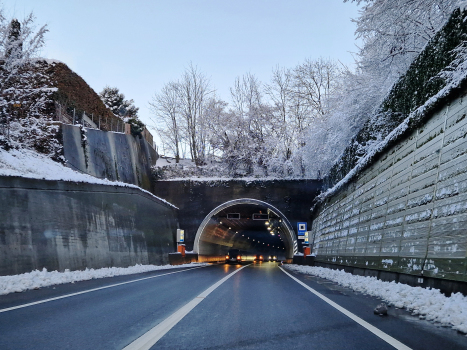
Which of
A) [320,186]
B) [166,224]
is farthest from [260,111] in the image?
[166,224]

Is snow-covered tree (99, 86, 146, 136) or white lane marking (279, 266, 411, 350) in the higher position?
snow-covered tree (99, 86, 146, 136)

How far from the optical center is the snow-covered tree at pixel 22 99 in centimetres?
2312

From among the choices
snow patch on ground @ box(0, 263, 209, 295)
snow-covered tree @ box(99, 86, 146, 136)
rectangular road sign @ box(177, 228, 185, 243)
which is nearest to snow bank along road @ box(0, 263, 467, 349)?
snow patch on ground @ box(0, 263, 209, 295)

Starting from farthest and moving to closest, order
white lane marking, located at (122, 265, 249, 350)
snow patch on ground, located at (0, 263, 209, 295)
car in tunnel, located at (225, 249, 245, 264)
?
car in tunnel, located at (225, 249, 245, 264) → snow patch on ground, located at (0, 263, 209, 295) → white lane marking, located at (122, 265, 249, 350)

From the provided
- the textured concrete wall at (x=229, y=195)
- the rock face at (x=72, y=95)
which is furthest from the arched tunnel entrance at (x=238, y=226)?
the rock face at (x=72, y=95)

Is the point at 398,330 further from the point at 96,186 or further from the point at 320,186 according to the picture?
the point at 320,186

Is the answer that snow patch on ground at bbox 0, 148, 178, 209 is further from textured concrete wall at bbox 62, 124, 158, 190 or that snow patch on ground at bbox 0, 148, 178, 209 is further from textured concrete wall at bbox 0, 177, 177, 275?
textured concrete wall at bbox 62, 124, 158, 190

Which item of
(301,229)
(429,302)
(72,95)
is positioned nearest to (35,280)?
(429,302)

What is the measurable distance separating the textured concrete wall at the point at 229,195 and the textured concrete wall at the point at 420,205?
2077 centimetres

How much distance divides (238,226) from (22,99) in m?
31.2

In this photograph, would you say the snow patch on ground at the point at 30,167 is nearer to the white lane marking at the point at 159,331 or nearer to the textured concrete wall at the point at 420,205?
the white lane marking at the point at 159,331

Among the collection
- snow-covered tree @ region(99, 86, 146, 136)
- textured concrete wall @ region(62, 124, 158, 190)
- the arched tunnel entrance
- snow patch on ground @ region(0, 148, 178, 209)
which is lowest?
the arched tunnel entrance

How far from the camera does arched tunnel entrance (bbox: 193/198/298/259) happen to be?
37159 millimetres

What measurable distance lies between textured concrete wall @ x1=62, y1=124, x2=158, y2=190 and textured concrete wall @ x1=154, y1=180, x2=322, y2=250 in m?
3.35
